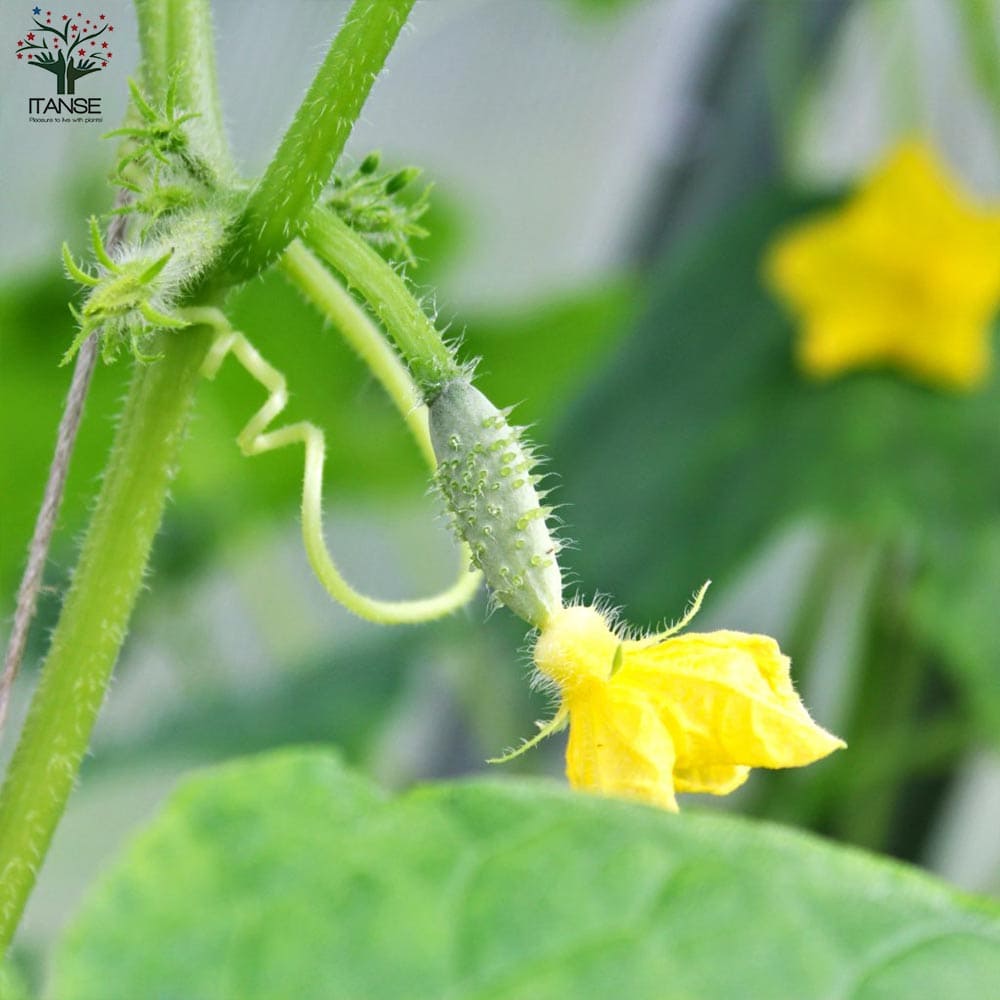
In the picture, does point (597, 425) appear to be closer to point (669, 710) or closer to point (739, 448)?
point (739, 448)

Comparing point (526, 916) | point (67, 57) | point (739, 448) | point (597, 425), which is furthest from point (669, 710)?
point (597, 425)

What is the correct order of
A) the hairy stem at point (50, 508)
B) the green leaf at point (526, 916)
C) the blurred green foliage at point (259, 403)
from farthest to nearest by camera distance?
the blurred green foliage at point (259, 403), the hairy stem at point (50, 508), the green leaf at point (526, 916)

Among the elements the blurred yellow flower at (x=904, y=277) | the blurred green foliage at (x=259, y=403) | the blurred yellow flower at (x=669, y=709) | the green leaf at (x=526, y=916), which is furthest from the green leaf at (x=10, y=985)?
the blurred green foliage at (x=259, y=403)

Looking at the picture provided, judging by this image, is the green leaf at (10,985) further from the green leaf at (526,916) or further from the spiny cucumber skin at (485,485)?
the spiny cucumber skin at (485,485)

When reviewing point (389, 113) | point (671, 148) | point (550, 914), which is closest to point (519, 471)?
point (550, 914)

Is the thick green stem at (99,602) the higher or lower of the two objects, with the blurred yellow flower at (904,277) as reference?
higher

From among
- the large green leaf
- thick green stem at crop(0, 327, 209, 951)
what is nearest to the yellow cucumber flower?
thick green stem at crop(0, 327, 209, 951)

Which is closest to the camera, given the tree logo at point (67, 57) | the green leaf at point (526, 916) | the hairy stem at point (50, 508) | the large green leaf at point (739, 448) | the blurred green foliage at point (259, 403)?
the green leaf at point (526, 916)

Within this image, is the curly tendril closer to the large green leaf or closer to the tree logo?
the tree logo

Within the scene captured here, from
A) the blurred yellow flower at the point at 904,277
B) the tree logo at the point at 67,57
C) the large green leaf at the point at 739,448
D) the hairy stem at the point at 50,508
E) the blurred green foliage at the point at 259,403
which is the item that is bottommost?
the blurred green foliage at the point at 259,403

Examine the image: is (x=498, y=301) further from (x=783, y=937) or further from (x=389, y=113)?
(x=783, y=937)
